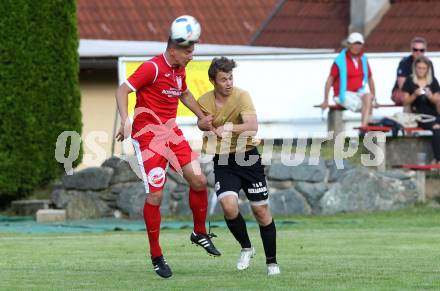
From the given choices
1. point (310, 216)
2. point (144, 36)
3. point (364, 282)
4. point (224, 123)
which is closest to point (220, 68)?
point (224, 123)

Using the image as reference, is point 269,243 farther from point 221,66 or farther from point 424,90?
point 424,90

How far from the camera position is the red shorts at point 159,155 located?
12445 mm

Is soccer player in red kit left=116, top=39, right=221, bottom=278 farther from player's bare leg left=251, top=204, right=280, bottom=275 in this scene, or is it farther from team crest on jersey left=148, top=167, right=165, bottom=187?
player's bare leg left=251, top=204, right=280, bottom=275

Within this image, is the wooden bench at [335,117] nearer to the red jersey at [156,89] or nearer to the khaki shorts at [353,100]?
the khaki shorts at [353,100]

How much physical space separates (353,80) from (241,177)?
1037cm

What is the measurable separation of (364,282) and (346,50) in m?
11.5

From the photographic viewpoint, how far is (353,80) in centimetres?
2253

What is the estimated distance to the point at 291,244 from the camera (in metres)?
16.2

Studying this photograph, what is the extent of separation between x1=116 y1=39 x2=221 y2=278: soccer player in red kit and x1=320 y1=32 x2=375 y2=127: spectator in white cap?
32.7 ft

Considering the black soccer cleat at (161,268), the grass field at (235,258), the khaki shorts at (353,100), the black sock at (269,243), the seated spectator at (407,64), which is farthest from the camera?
the khaki shorts at (353,100)

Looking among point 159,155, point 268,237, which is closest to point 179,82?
point 159,155

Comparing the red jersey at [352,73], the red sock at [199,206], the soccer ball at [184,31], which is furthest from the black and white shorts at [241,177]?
the red jersey at [352,73]

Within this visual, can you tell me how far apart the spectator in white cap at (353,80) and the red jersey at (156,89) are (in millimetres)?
10027

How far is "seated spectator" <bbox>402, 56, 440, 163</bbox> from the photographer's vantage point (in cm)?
2186
